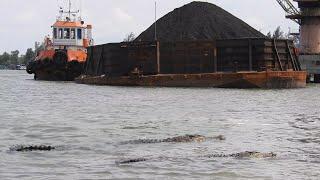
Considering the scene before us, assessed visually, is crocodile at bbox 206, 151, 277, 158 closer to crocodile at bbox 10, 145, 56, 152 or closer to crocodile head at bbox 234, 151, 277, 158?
crocodile head at bbox 234, 151, 277, 158

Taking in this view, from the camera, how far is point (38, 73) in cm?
5503

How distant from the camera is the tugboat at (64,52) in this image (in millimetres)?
51625

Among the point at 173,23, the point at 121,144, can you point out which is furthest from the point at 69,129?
the point at 173,23

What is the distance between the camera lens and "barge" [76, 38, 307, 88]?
36406 mm

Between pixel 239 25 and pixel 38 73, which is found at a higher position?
pixel 239 25

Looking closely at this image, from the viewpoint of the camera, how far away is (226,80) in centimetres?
3619

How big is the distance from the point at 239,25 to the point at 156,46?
1552 centimetres

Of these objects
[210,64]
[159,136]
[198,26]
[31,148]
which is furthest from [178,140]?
[198,26]

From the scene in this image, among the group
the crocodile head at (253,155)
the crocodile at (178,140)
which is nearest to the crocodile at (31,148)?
the crocodile at (178,140)

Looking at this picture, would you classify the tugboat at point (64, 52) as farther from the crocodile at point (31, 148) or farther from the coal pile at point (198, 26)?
the crocodile at point (31, 148)

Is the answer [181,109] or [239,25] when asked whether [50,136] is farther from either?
[239,25]

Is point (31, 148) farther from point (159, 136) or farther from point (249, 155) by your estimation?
point (249, 155)

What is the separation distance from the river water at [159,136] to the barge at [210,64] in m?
10.6

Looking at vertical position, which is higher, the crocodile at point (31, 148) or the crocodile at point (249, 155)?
the crocodile at point (31, 148)
